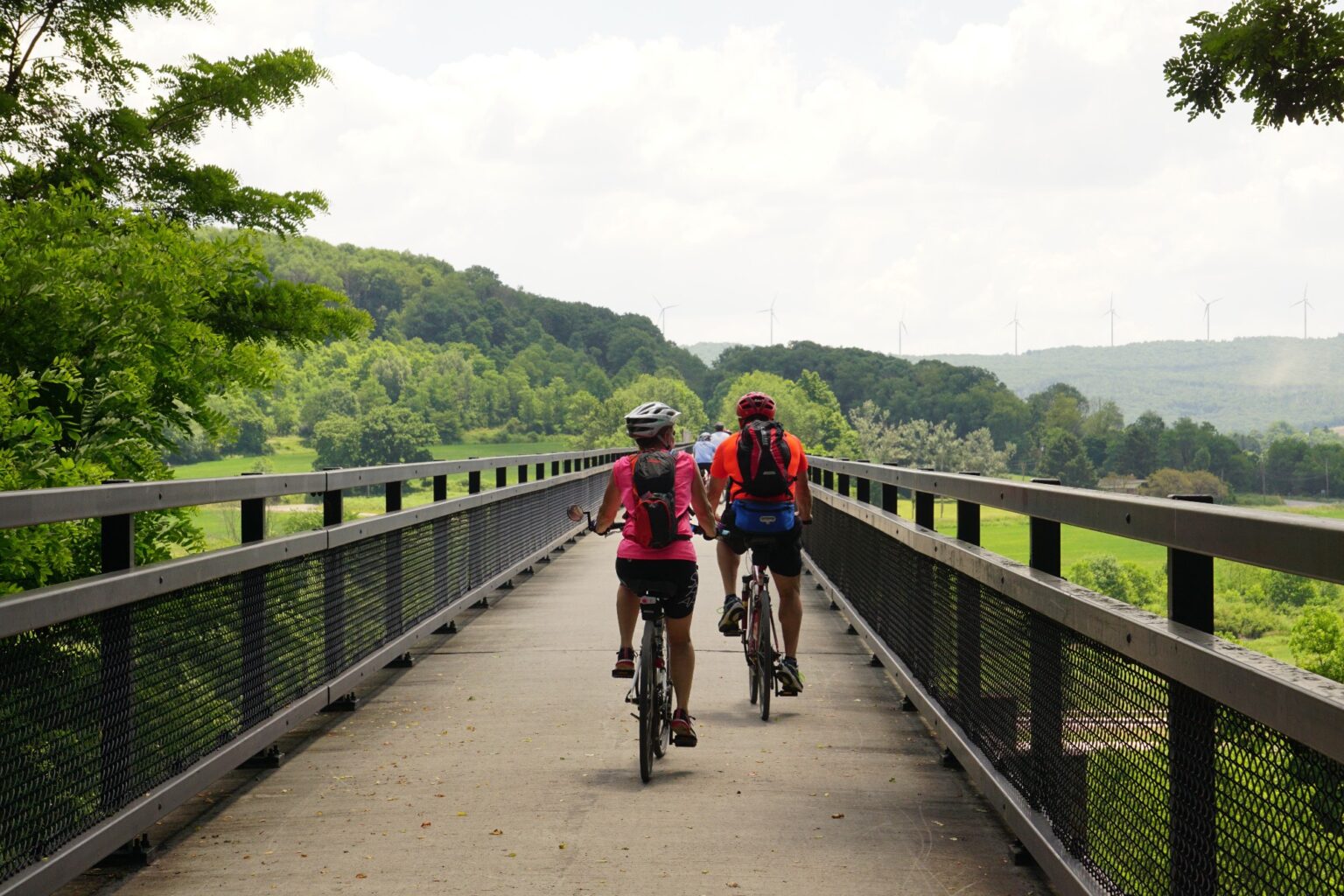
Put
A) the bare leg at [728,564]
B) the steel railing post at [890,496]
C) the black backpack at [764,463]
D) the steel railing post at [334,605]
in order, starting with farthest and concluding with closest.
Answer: the steel railing post at [890,496] < the bare leg at [728,564] < the black backpack at [764,463] < the steel railing post at [334,605]

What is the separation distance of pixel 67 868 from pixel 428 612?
6.24m

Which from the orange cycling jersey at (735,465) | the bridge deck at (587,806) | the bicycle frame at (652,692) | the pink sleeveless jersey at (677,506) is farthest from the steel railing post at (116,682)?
the orange cycling jersey at (735,465)

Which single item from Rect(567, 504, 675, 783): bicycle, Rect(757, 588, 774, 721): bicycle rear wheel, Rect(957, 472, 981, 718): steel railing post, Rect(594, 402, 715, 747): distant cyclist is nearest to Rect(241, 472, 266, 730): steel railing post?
Rect(567, 504, 675, 783): bicycle

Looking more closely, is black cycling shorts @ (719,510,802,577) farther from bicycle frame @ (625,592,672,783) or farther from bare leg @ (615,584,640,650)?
bicycle frame @ (625,592,672,783)

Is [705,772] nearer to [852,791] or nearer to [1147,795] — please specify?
[852,791]

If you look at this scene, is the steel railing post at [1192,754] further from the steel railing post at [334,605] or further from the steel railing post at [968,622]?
the steel railing post at [334,605]

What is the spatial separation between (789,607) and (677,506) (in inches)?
79.1

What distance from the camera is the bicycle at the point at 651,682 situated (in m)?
6.33

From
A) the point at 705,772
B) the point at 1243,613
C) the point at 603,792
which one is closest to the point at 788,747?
the point at 705,772

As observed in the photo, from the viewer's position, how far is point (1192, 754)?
11.6ft

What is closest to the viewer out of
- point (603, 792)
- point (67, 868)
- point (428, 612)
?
point (67, 868)

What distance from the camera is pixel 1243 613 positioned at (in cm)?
15312

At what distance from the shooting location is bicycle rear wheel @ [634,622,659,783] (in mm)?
6277

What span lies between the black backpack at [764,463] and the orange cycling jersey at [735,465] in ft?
0.08
